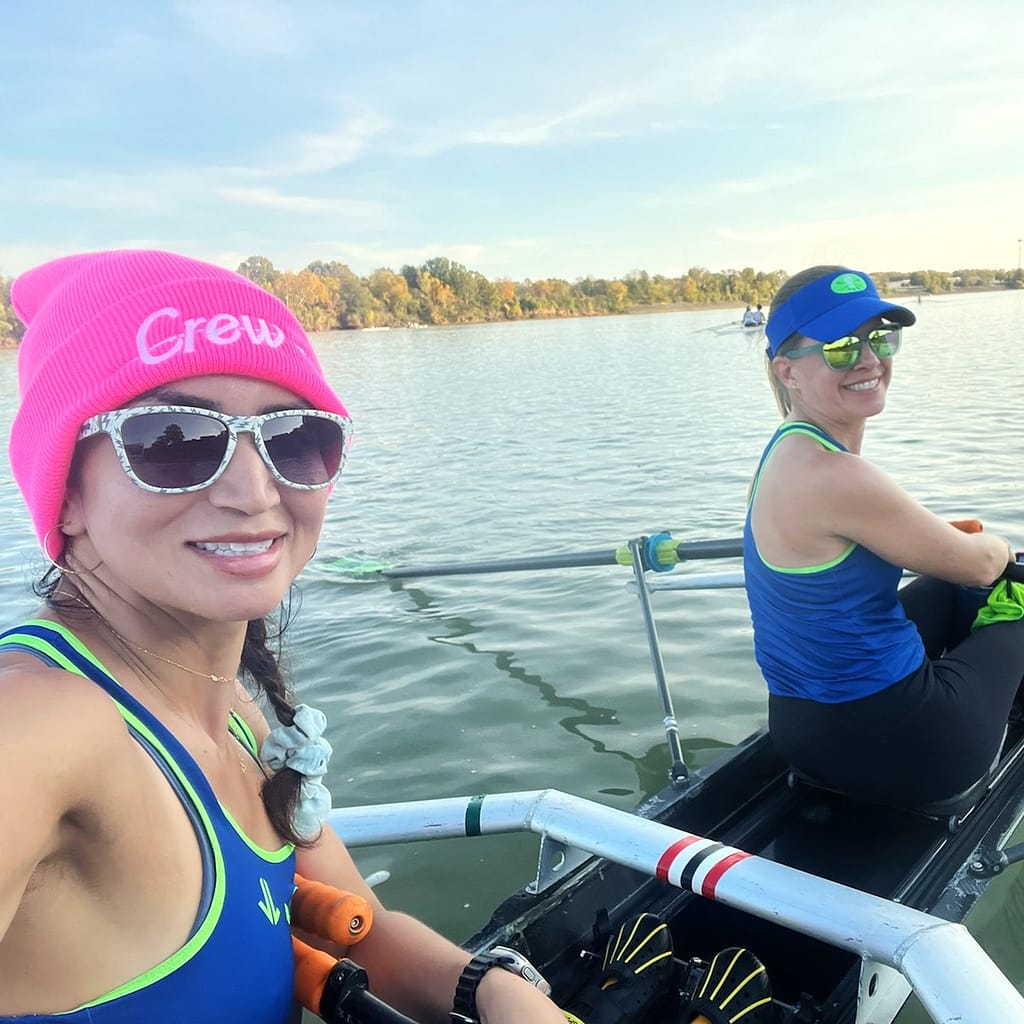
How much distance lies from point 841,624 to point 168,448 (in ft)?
7.22

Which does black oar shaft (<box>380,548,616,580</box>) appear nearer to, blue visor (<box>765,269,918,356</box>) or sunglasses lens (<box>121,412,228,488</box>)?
blue visor (<box>765,269,918,356</box>)

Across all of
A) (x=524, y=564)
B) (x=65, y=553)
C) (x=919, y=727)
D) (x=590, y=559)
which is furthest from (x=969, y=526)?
(x=65, y=553)

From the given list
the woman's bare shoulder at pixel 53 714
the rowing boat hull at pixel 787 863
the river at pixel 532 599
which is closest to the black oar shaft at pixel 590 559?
the river at pixel 532 599

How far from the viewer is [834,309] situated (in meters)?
2.94

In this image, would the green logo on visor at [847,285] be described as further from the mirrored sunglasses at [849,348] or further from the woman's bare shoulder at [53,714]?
the woman's bare shoulder at [53,714]

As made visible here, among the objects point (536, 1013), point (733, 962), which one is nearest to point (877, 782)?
point (733, 962)

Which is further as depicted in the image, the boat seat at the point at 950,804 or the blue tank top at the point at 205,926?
the boat seat at the point at 950,804

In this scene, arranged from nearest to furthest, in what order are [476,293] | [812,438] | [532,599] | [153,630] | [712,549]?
[153,630], [812,438], [712,549], [532,599], [476,293]

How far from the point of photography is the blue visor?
292 cm

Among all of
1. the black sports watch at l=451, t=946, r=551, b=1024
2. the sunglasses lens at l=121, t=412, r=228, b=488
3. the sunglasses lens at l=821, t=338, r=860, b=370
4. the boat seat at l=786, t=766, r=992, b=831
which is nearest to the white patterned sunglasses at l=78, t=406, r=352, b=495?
the sunglasses lens at l=121, t=412, r=228, b=488

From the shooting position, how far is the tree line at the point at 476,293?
267ft

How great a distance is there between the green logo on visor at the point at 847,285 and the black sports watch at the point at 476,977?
233 cm

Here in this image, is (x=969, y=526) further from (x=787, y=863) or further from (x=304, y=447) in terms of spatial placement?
(x=304, y=447)

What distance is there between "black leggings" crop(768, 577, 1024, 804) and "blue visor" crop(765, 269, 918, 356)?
3.69 feet
